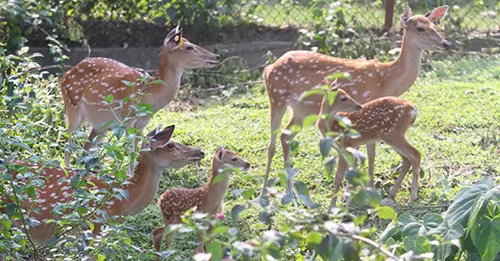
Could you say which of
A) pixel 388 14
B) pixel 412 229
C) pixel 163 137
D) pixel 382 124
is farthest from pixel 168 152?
pixel 388 14

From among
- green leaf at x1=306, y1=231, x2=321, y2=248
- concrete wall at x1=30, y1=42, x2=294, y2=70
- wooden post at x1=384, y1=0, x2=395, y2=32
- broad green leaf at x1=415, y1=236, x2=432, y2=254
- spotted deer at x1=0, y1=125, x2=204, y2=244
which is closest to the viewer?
green leaf at x1=306, y1=231, x2=321, y2=248

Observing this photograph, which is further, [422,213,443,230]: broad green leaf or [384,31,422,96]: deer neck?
[384,31,422,96]: deer neck

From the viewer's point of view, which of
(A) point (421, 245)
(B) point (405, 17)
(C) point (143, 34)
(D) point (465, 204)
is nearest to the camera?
(A) point (421, 245)

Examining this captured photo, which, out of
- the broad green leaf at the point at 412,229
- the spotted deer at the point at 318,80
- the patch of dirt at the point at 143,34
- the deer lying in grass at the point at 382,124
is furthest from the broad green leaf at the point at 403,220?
the patch of dirt at the point at 143,34

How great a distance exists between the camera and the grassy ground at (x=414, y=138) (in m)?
7.14

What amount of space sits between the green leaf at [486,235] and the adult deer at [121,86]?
323cm

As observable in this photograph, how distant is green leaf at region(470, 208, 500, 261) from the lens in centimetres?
464

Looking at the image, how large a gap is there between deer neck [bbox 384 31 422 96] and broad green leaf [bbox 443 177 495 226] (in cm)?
243

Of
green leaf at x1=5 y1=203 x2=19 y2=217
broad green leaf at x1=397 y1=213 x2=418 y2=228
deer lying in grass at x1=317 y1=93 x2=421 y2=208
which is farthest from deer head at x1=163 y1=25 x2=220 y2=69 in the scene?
broad green leaf at x1=397 y1=213 x2=418 y2=228

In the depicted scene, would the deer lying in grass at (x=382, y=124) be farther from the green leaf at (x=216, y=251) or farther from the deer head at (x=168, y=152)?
the green leaf at (x=216, y=251)

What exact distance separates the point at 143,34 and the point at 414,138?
4.19m

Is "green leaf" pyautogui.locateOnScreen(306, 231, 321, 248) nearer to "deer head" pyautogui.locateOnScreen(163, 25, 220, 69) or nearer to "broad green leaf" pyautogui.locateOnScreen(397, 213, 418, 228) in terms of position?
"broad green leaf" pyautogui.locateOnScreen(397, 213, 418, 228)

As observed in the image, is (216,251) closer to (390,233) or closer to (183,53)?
(390,233)

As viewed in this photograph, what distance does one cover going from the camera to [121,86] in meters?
7.50
